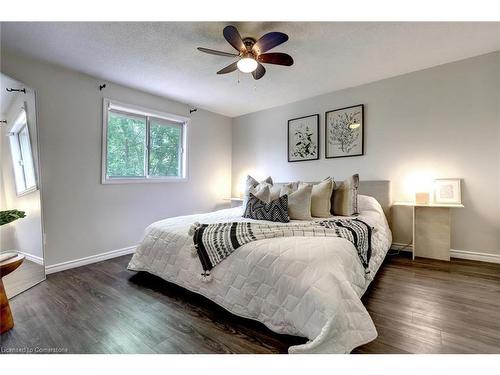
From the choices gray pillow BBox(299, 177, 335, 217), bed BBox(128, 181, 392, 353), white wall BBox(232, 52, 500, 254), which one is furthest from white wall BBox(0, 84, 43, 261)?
white wall BBox(232, 52, 500, 254)

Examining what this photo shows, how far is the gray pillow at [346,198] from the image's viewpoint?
9.08ft

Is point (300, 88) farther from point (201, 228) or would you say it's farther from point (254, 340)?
point (254, 340)

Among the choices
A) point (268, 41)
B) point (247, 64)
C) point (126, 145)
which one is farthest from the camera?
point (126, 145)

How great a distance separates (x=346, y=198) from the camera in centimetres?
279

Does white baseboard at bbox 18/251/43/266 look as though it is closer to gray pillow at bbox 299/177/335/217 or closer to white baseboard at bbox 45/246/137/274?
white baseboard at bbox 45/246/137/274

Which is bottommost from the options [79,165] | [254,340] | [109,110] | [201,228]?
[254,340]

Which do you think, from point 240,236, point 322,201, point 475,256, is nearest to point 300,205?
point 322,201

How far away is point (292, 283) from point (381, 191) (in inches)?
96.4

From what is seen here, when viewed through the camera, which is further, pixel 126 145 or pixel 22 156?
pixel 126 145

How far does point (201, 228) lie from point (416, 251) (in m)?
2.75

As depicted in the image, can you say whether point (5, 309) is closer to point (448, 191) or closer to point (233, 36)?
point (233, 36)

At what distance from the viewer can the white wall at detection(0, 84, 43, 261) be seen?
2.03 metres
